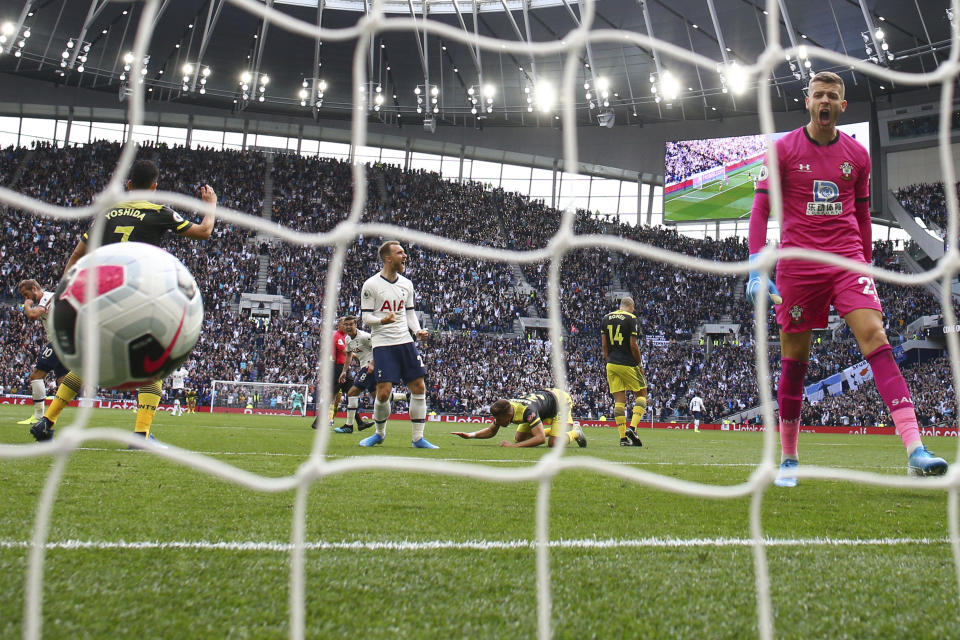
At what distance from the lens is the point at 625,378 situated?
7.97 metres

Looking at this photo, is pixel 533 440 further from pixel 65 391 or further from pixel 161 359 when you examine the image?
pixel 161 359

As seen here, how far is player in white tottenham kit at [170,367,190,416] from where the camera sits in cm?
1543

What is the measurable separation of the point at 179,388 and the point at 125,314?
1657cm

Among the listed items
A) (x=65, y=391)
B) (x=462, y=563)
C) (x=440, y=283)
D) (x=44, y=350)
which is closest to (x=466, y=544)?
(x=462, y=563)

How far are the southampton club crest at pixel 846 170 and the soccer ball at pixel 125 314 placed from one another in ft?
9.97

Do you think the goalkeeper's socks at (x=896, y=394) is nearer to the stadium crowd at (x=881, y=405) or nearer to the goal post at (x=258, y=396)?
the goal post at (x=258, y=396)

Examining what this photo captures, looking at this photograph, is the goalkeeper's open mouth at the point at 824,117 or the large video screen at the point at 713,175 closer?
the goalkeeper's open mouth at the point at 824,117

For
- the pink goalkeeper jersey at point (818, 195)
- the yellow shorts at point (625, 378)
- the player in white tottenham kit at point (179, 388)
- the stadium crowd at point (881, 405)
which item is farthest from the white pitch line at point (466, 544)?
the stadium crowd at point (881, 405)

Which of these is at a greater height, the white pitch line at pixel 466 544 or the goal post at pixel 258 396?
the white pitch line at pixel 466 544

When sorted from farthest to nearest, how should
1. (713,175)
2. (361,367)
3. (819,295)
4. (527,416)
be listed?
(713,175) → (361,367) → (527,416) → (819,295)

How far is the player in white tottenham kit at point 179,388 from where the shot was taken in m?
15.4

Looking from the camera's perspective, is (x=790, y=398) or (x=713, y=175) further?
(x=713, y=175)

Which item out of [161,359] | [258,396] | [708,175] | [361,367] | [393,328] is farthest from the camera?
[708,175]

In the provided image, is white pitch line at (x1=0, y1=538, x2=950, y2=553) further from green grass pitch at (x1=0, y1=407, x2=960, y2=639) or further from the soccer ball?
the soccer ball
